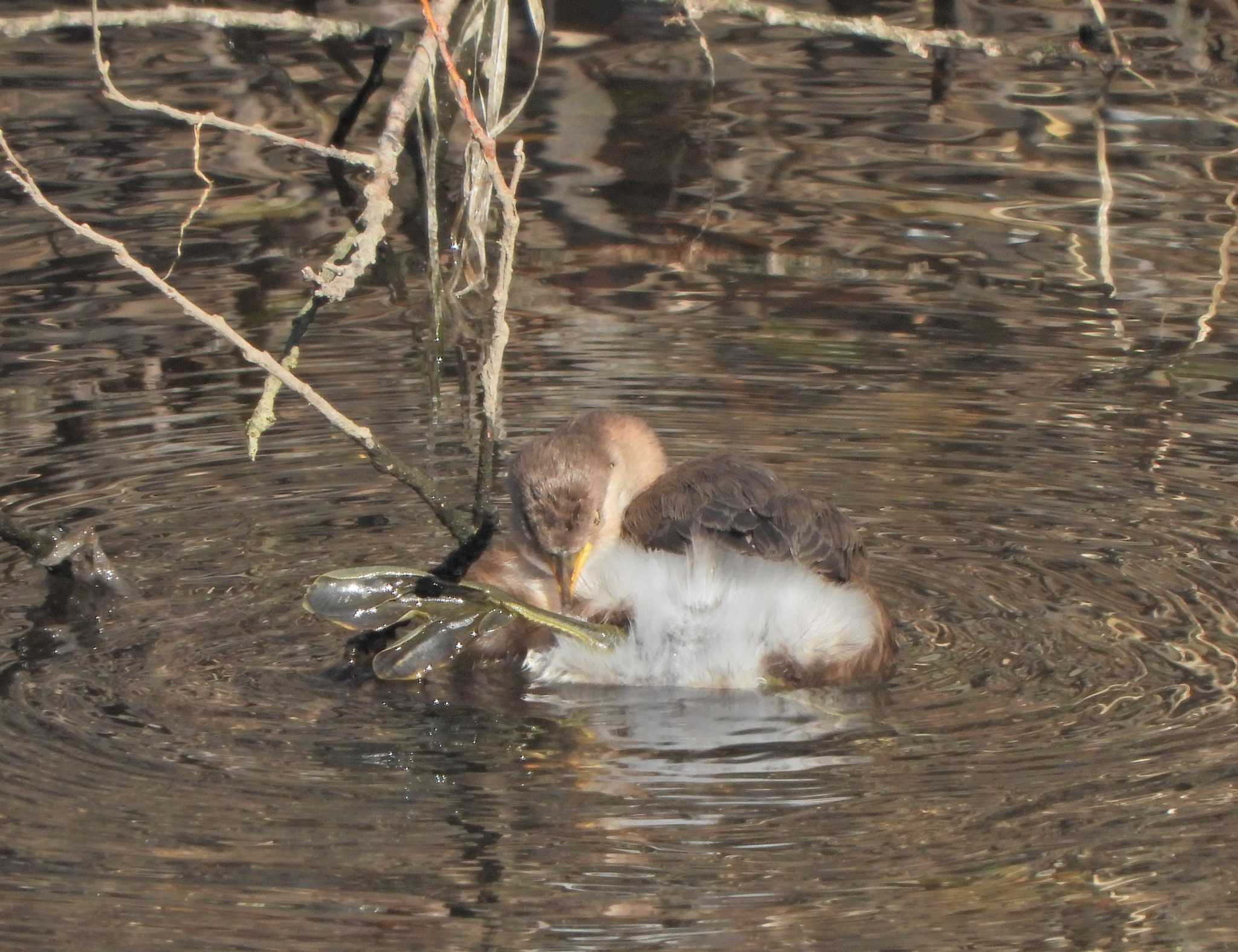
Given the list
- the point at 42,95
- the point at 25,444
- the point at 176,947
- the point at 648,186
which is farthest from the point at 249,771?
the point at 42,95

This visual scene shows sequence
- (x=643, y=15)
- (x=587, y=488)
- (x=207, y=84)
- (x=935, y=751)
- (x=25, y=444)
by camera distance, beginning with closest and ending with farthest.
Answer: (x=935, y=751) → (x=587, y=488) → (x=25, y=444) → (x=207, y=84) → (x=643, y=15)

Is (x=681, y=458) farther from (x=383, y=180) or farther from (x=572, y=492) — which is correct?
(x=383, y=180)

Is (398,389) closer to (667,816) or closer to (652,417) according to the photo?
(652,417)

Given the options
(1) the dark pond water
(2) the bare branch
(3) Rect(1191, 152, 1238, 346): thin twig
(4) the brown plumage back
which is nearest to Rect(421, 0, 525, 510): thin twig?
(4) the brown plumage back

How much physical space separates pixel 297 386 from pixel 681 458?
211 centimetres

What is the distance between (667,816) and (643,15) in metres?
8.11

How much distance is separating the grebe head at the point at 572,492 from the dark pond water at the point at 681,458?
0.42 metres

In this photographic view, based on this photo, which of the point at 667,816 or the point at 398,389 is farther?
the point at 398,389

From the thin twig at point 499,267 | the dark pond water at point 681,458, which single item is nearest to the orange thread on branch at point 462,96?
the thin twig at point 499,267

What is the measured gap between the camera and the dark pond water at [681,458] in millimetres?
3568

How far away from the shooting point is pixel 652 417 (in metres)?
6.43

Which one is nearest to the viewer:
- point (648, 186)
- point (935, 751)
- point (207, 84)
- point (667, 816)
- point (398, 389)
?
point (667, 816)

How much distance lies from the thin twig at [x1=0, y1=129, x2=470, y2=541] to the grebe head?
Result: 17 cm

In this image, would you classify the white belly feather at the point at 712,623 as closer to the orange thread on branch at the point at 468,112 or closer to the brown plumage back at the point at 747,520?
the brown plumage back at the point at 747,520
